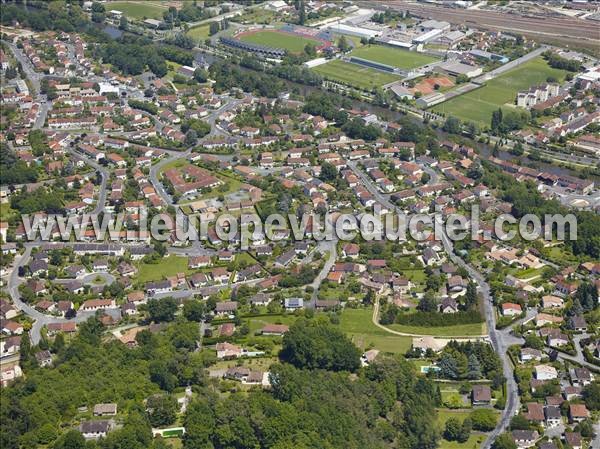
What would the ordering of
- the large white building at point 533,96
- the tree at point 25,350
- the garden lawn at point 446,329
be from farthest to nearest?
the large white building at point 533,96 → the garden lawn at point 446,329 → the tree at point 25,350

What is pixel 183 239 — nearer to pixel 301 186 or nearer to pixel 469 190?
pixel 301 186

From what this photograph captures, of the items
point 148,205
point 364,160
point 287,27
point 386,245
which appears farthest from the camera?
point 287,27

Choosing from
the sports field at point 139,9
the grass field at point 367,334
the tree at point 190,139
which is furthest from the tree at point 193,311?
the sports field at point 139,9

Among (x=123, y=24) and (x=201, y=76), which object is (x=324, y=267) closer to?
(x=201, y=76)

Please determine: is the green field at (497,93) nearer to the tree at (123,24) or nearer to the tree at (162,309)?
the tree at (162,309)

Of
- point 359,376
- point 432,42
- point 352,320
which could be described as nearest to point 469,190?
point 352,320

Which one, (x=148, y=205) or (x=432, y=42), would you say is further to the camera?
(x=432, y=42)

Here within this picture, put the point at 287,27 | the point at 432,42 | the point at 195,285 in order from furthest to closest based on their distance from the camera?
1. the point at 287,27
2. the point at 432,42
3. the point at 195,285

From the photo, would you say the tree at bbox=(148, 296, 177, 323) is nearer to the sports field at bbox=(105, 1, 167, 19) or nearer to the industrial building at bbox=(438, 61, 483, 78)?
the industrial building at bbox=(438, 61, 483, 78)
